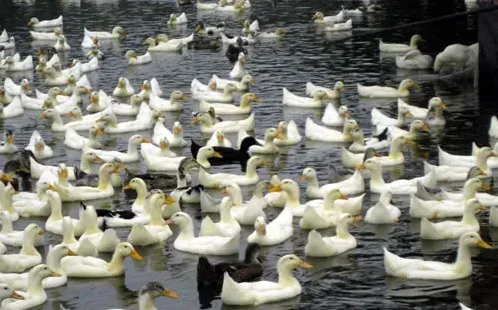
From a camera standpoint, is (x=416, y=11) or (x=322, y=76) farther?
(x=416, y=11)

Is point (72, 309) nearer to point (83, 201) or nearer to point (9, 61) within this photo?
point (83, 201)

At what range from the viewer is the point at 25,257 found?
21.3m

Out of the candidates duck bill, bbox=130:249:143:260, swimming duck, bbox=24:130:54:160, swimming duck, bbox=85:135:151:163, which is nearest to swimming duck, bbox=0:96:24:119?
swimming duck, bbox=24:130:54:160

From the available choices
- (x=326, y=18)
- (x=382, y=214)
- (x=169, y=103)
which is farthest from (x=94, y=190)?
(x=326, y=18)

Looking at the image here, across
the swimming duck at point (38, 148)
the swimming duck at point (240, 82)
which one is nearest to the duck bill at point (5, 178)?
the swimming duck at point (38, 148)

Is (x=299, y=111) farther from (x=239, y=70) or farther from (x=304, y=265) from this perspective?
(x=304, y=265)

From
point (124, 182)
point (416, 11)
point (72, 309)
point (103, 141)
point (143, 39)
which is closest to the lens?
point (72, 309)

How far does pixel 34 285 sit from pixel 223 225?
403 cm

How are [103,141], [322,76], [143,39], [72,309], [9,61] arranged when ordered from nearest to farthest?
[72,309] → [103,141] → [322,76] → [9,61] → [143,39]

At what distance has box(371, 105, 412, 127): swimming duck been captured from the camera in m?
30.7

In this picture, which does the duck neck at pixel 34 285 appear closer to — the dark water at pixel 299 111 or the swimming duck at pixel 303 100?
the dark water at pixel 299 111

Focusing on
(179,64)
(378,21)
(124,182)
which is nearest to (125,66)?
(179,64)

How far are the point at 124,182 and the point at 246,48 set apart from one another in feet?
61.4

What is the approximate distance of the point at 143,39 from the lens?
155 feet
